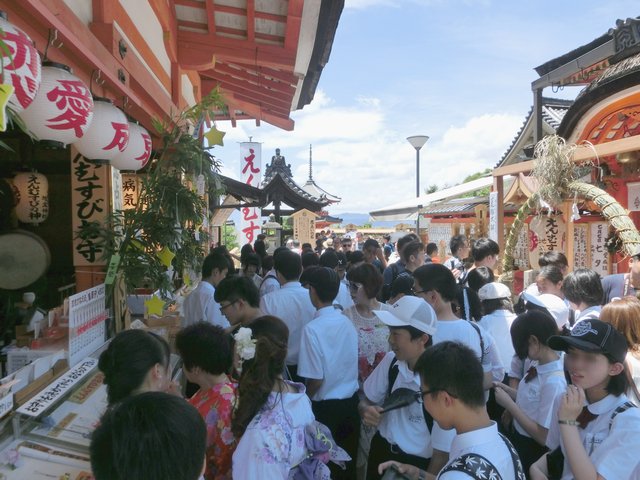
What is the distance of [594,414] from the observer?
2141 millimetres

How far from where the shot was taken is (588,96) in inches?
282

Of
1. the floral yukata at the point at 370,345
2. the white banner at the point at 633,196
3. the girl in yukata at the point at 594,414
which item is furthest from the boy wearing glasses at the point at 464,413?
the white banner at the point at 633,196

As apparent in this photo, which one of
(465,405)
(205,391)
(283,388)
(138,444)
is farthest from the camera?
(205,391)

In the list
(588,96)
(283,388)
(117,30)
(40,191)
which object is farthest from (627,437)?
(40,191)

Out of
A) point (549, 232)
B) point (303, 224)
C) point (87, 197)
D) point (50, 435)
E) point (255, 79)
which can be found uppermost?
point (255, 79)

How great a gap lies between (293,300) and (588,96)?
5785 millimetres

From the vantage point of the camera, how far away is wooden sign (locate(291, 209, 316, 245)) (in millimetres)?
13805

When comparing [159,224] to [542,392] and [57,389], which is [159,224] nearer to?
[57,389]

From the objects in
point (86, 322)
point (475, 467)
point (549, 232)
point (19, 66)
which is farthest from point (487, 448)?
point (549, 232)

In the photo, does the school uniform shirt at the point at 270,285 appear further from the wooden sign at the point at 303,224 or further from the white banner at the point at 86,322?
the wooden sign at the point at 303,224

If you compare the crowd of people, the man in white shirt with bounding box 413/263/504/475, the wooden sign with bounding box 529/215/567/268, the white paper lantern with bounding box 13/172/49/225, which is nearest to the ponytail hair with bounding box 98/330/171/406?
the crowd of people

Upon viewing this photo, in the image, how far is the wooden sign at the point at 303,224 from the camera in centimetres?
1380

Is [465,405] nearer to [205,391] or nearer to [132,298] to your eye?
[205,391]

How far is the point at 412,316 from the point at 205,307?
9.11 feet
